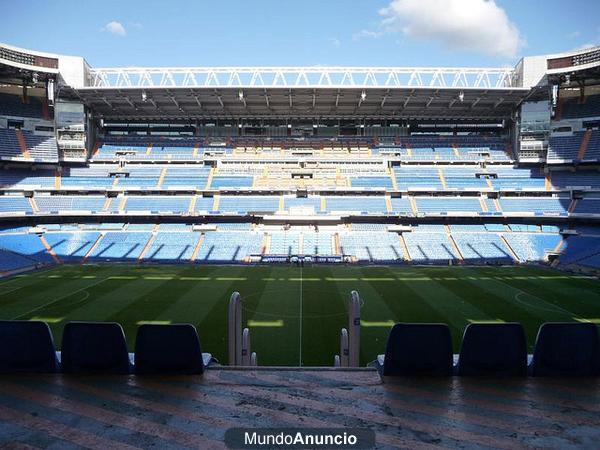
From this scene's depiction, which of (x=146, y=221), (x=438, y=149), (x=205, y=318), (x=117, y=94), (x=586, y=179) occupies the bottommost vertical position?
(x=205, y=318)

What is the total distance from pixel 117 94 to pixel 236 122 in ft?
47.9

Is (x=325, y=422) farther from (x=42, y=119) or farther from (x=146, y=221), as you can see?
(x=42, y=119)

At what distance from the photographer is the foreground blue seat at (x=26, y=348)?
4266 millimetres

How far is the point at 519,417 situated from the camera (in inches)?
140

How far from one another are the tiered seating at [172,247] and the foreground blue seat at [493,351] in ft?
108

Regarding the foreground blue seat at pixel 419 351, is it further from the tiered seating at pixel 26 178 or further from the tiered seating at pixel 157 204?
the tiered seating at pixel 26 178

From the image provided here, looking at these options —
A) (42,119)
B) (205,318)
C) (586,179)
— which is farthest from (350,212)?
(42,119)

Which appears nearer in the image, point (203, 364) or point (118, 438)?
point (118, 438)

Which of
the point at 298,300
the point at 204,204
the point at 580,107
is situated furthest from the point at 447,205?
the point at 298,300

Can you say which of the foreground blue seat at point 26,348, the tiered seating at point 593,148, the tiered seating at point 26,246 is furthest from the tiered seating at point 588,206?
the tiered seating at point 26,246

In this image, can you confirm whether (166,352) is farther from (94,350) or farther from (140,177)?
(140,177)

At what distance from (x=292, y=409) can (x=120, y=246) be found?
122 feet

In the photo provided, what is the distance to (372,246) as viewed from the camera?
3744 cm

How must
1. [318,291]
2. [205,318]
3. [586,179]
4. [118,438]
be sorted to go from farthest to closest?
[586,179]
[318,291]
[205,318]
[118,438]
